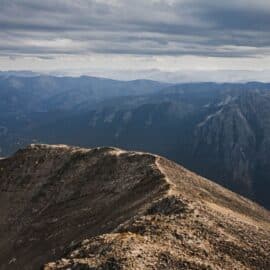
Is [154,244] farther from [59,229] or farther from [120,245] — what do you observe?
[59,229]

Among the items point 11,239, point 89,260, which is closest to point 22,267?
point 11,239

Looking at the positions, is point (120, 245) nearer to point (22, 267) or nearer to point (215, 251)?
point (215, 251)

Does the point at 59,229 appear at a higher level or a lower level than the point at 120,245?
lower

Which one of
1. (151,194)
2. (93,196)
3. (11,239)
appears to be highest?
(151,194)

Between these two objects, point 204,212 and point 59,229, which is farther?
point 59,229

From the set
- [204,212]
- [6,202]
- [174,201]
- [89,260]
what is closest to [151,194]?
[174,201]

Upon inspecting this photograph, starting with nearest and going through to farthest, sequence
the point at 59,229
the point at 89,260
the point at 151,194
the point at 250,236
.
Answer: the point at 89,260 → the point at 250,236 → the point at 151,194 → the point at 59,229

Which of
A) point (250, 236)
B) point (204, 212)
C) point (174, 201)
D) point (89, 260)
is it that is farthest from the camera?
point (174, 201)
